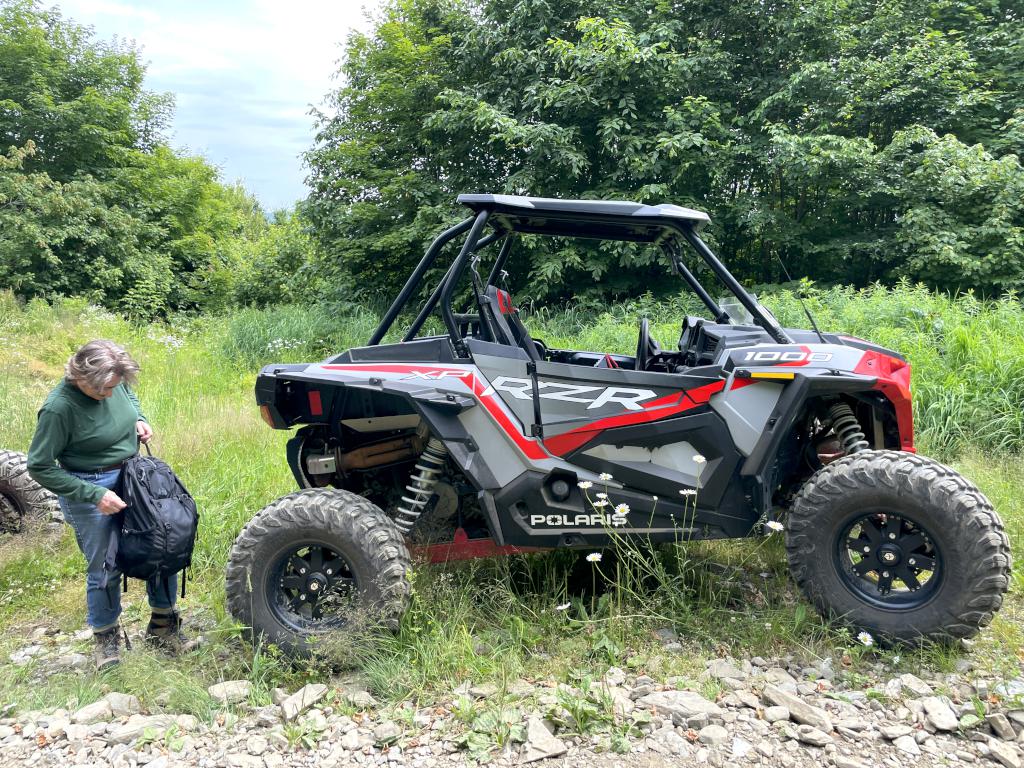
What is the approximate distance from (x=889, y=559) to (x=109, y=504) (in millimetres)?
3572

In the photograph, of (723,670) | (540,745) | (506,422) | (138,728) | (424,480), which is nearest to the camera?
(540,745)

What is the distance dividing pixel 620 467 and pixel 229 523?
296 centimetres

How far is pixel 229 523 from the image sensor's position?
4.87 meters

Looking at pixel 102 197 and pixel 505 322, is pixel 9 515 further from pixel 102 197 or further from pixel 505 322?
pixel 102 197

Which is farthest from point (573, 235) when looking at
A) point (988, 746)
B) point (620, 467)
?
point (988, 746)

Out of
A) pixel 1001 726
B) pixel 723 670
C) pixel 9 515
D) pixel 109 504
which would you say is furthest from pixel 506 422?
pixel 9 515

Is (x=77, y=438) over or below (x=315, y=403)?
below

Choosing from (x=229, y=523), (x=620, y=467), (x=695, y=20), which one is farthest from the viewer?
(x=695, y=20)

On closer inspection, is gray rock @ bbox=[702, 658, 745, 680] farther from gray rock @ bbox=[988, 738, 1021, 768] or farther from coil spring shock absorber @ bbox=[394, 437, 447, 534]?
coil spring shock absorber @ bbox=[394, 437, 447, 534]

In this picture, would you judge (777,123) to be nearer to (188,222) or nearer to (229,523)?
(229,523)

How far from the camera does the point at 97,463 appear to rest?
3.45 meters

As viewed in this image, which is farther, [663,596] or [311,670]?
[663,596]

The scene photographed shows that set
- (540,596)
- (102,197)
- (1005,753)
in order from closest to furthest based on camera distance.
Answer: (1005,753) < (540,596) < (102,197)

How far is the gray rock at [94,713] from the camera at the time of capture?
9.33 feet
